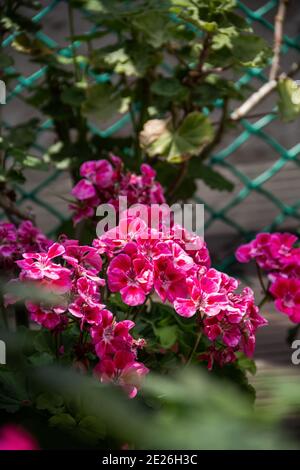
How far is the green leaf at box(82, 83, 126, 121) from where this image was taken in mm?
1787

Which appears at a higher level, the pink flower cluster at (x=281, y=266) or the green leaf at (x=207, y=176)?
the green leaf at (x=207, y=176)

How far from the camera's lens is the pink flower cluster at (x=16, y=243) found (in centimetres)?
126

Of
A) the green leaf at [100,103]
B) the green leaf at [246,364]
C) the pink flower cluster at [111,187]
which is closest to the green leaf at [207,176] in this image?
the green leaf at [100,103]

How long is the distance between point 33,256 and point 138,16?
2.46 ft

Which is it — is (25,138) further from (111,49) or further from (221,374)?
(221,374)

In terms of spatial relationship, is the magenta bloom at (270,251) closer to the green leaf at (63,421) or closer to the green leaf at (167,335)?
the green leaf at (167,335)

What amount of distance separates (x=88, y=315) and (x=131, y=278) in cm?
8

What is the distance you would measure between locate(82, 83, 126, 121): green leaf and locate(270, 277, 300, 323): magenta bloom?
2.32 ft

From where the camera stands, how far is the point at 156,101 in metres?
1.80

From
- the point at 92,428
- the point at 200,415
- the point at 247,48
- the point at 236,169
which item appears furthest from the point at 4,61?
the point at 200,415

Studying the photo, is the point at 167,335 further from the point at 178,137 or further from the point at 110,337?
the point at 178,137

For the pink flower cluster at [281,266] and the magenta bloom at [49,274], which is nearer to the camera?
the magenta bloom at [49,274]

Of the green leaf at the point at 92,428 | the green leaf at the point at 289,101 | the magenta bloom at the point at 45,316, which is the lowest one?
the green leaf at the point at 92,428
